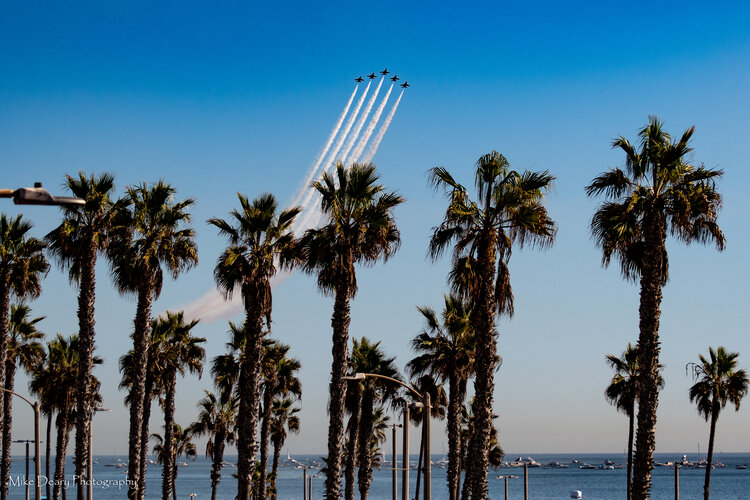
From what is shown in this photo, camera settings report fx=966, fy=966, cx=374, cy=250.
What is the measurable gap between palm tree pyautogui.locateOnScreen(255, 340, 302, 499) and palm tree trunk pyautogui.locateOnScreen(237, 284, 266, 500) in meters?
19.3

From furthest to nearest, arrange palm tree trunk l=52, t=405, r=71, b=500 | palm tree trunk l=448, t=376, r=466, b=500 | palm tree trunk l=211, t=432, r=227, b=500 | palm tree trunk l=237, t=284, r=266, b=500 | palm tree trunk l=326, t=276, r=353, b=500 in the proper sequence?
1. palm tree trunk l=211, t=432, r=227, b=500
2. palm tree trunk l=52, t=405, r=71, b=500
3. palm tree trunk l=448, t=376, r=466, b=500
4. palm tree trunk l=237, t=284, r=266, b=500
5. palm tree trunk l=326, t=276, r=353, b=500

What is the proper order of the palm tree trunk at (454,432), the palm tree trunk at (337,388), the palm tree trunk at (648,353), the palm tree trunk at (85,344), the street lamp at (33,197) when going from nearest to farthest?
the street lamp at (33,197)
the palm tree trunk at (648,353)
the palm tree trunk at (337,388)
the palm tree trunk at (85,344)
the palm tree trunk at (454,432)

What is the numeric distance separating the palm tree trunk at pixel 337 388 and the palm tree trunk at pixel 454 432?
521 inches

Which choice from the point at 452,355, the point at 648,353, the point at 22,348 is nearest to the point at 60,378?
the point at 22,348

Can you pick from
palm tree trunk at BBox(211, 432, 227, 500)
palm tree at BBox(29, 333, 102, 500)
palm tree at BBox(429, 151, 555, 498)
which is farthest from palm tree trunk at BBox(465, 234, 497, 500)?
palm tree trunk at BBox(211, 432, 227, 500)

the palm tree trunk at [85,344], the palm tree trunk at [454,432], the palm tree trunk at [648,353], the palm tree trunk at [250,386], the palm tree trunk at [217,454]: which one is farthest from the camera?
the palm tree trunk at [217,454]

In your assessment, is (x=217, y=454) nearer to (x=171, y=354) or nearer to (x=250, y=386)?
(x=171, y=354)

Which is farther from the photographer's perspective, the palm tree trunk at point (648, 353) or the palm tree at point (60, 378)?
the palm tree at point (60, 378)

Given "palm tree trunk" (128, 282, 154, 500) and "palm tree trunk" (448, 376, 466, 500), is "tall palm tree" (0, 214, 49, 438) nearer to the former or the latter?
"palm tree trunk" (128, 282, 154, 500)

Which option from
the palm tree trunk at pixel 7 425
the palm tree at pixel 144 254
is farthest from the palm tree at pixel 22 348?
the palm tree at pixel 144 254

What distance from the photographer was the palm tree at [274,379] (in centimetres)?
5812

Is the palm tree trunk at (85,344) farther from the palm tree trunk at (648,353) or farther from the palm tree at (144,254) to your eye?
the palm tree trunk at (648,353)

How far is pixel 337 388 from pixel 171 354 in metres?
21.2

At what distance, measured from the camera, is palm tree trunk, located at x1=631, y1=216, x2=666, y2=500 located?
30.0 m
